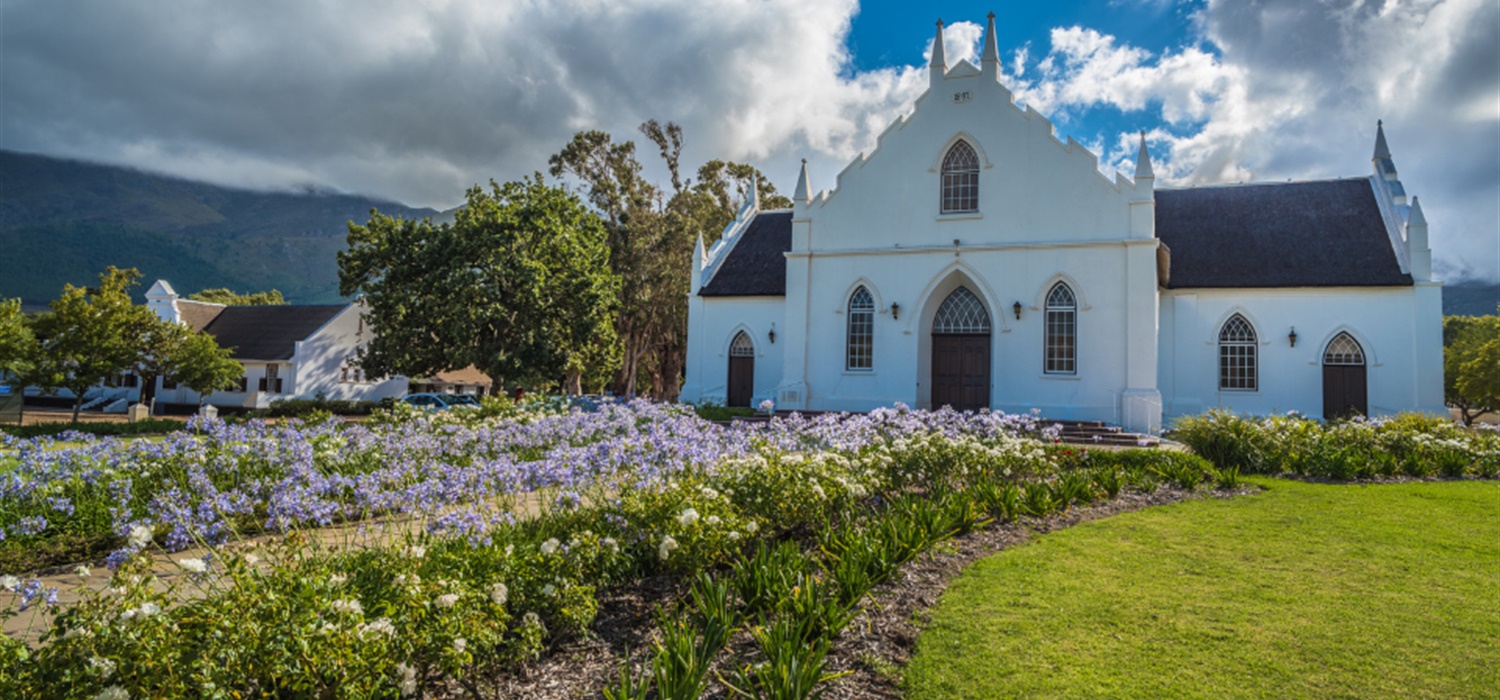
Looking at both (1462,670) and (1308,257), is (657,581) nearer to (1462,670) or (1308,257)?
(1462,670)

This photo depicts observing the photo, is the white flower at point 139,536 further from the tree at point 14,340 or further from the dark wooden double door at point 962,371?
the tree at point 14,340

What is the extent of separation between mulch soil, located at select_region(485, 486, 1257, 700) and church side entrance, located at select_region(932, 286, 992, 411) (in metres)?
16.3

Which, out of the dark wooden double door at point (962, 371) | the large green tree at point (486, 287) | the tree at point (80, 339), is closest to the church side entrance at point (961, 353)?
the dark wooden double door at point (962, 371)

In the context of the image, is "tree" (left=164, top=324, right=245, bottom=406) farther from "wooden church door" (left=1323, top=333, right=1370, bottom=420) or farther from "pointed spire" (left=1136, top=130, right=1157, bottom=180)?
"wooden church door" (left=1323, top=333, right=1370, bottom=420)

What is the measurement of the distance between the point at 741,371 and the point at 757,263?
167 inches

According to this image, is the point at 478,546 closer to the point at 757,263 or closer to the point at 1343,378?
the point at 757,263

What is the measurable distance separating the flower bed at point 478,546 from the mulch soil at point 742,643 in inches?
4.7

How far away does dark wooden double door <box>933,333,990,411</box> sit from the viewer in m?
22.5

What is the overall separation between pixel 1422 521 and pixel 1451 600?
3.87m

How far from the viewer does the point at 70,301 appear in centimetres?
2275

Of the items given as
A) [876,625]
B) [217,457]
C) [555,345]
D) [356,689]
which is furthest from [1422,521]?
[555,345]

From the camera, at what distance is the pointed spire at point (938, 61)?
73.9 ft

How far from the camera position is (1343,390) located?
21.9 metres

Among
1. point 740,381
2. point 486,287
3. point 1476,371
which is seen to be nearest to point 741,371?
point 740,381
